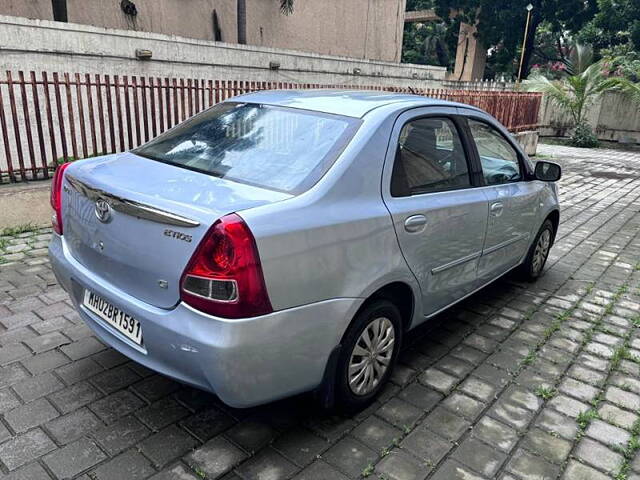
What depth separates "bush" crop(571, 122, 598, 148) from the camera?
1797 cm

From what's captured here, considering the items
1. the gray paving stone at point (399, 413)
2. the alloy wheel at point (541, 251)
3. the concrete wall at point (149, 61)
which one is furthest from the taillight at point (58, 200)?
the concrete wall at point (149, 61)

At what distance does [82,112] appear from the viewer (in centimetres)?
611

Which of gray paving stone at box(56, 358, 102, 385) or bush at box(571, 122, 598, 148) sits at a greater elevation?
bush at box(571, 122, 598, 148)

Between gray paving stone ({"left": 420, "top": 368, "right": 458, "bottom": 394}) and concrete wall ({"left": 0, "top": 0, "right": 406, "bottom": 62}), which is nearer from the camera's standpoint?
gray paving stone ({"left": 420, "top": 368, "right": 458, "bottom": 394})

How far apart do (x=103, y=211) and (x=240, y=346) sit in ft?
3.16

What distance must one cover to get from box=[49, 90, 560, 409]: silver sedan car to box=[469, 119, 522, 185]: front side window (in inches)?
6.9

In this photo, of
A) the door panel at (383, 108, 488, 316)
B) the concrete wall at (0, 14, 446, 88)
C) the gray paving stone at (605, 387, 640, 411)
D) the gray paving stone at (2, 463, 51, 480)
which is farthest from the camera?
the concrete wall at (0, 14, 446, 88)

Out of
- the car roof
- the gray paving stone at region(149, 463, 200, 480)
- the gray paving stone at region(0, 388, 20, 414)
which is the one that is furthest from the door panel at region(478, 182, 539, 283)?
the gray paving stone at region(0, 388, 20, 414)

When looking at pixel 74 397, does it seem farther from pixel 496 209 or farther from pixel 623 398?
pixel 623 398

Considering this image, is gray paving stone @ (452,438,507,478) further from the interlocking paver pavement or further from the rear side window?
the rear side window

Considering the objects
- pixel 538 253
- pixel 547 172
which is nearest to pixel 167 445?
pixel 547 172

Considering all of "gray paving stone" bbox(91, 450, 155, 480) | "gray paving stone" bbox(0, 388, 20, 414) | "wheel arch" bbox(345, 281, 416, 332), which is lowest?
"gray paving stone" bbox(91, 450, 155, 480)

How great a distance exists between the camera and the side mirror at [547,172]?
414cm

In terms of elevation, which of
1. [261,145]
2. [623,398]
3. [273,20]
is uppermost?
[273,20]
